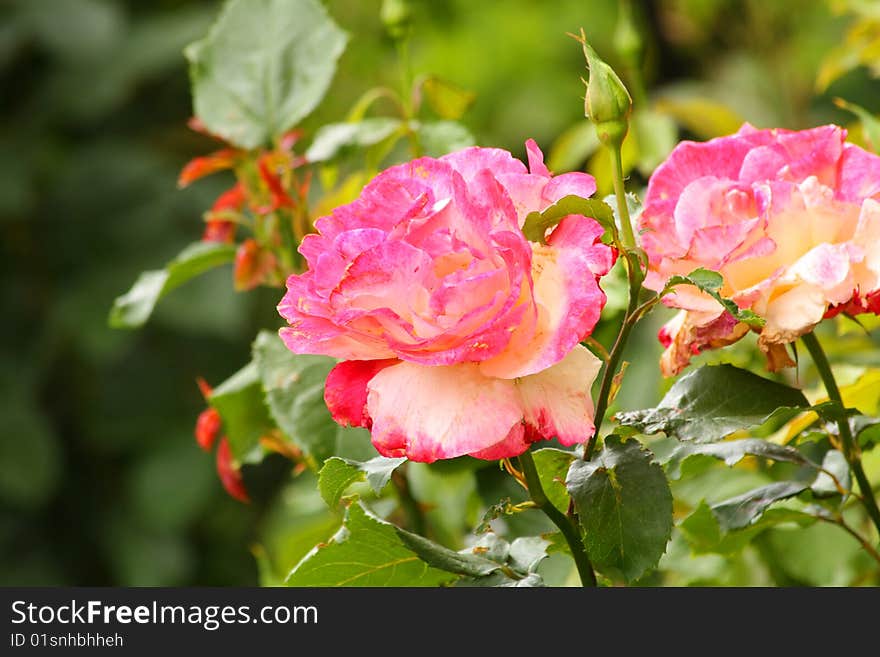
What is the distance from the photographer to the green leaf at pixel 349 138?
0.61 meters

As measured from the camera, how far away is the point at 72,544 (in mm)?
1765

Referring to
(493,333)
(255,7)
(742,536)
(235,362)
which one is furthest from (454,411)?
(235,362)

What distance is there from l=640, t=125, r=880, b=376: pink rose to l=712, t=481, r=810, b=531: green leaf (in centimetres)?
6

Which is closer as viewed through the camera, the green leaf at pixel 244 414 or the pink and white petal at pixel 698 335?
the pink and white petal at pixel 698 335

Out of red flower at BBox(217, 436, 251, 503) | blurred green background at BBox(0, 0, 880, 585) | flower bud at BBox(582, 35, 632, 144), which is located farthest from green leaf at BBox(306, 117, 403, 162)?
blurred green background at BBox(0, 0, 880, 585)

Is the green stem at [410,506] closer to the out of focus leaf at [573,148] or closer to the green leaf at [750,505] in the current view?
the green leaf at [750,505]

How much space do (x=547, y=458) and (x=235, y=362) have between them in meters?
1.43

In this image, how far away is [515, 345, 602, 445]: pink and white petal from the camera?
0.35 metres

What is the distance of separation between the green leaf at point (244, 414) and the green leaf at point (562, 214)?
10.3 inches

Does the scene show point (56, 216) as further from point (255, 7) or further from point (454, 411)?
point (454, 411)

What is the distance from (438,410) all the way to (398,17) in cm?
34

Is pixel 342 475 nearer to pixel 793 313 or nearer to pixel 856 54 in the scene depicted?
pixel 793 313

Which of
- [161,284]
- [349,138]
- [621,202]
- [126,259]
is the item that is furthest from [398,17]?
[126,259]

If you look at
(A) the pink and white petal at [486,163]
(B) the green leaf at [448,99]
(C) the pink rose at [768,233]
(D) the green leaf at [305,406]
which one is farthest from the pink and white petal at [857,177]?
(B) the green leaf at [448,99]
